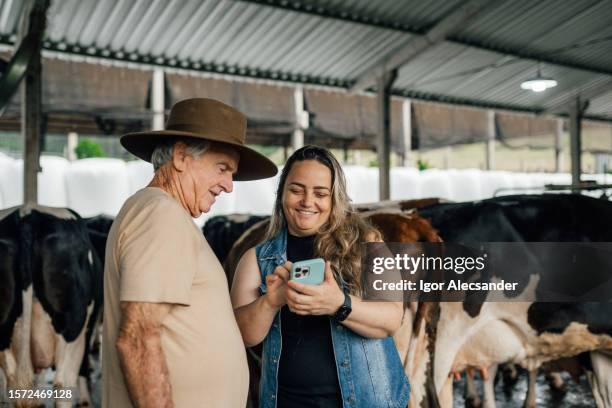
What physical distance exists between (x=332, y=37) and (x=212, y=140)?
6773 millimetres

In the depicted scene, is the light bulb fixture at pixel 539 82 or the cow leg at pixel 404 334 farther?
the light bulb fixture at pixel 539 82

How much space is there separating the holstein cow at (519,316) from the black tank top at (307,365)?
1.79 meters

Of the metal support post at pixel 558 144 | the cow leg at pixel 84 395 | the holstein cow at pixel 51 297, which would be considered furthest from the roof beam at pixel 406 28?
the metal support post at pixel 558 144

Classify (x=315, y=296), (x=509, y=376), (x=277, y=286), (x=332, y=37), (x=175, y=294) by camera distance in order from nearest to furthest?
(x=175, y=294)
(x=315, y=296)
(x=277, y=286)
(x=509, y=376)
(x=332, y=37)

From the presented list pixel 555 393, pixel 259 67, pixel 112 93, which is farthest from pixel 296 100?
pixel 555 393

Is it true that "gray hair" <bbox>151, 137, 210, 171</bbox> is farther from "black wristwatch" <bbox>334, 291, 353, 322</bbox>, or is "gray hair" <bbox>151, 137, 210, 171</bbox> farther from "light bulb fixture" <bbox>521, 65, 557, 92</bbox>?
"light bulb fixture" <bbox>521, 65, 557, 92</bbox>

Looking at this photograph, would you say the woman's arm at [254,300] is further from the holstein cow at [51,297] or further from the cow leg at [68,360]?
the cow leg at [68,360]

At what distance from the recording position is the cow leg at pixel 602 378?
4.12m

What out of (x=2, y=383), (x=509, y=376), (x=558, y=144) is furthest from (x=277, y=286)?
(x=558, y=144)

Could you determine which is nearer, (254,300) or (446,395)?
(254,300)

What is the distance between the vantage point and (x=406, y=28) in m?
8.39

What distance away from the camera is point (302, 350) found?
6.78 feet

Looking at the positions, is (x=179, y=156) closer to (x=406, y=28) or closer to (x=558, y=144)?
(x=406, y=28)

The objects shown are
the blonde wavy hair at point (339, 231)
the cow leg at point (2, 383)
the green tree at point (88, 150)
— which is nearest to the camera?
the blonde wavy hair at point (339, 231)
